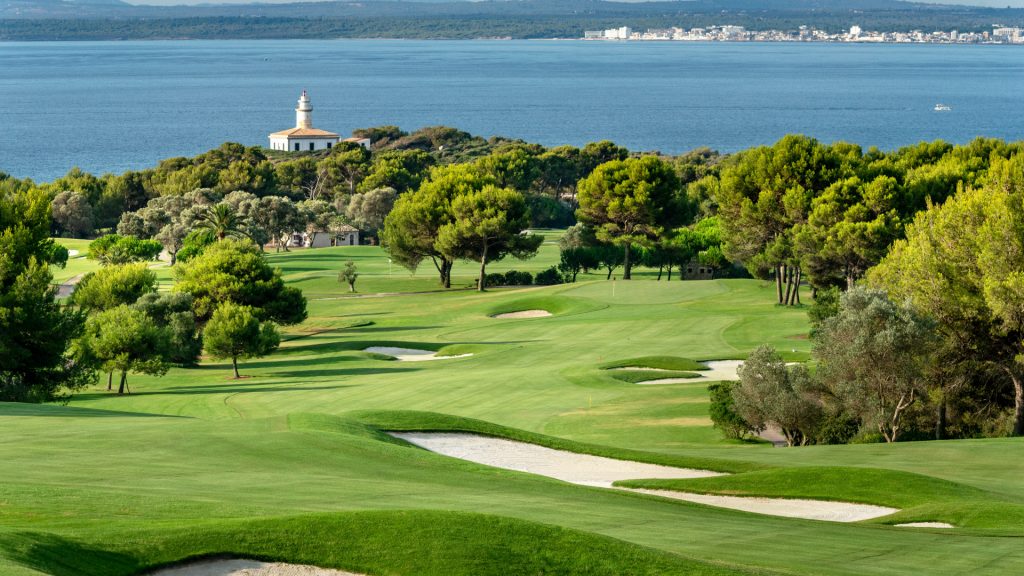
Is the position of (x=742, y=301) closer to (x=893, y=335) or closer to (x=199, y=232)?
(x=893, y=335)

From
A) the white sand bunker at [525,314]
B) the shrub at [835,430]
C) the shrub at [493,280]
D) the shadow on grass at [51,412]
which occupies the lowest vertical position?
the shrub at [835,430]

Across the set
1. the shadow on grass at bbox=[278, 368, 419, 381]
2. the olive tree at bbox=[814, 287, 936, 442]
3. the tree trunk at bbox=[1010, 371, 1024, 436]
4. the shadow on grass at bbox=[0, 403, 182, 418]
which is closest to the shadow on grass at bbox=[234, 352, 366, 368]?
the shadow on grass at bbox=[278, 368, 419, 381]

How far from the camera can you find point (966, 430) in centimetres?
3738

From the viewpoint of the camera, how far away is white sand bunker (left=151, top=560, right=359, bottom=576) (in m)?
13.5

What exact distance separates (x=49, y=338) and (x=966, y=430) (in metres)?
29.4

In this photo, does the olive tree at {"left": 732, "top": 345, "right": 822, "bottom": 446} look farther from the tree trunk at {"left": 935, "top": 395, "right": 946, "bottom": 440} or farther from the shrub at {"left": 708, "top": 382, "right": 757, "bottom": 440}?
the tree trunk at {"left": 935, "top": 395, "right": 946, "bottom": 440}

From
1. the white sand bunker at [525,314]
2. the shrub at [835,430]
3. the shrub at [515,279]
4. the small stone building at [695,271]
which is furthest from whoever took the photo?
the small stone building at [695,271]

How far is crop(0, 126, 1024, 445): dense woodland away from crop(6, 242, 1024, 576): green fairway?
9.13 feet

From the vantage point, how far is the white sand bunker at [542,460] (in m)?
26.3

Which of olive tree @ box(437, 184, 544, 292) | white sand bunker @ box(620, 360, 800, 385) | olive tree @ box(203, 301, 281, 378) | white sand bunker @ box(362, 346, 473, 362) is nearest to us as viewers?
white sand bunker @ box(620, 360, 800, 385)

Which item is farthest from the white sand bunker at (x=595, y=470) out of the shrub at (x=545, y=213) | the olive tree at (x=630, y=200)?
the shrub at (x=545, y=213)

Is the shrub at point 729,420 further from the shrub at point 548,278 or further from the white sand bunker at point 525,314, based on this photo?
the shrub at point 548,278

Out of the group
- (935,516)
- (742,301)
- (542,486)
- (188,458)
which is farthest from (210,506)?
(742,301)

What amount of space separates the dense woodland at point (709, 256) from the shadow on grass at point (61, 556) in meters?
24.0
